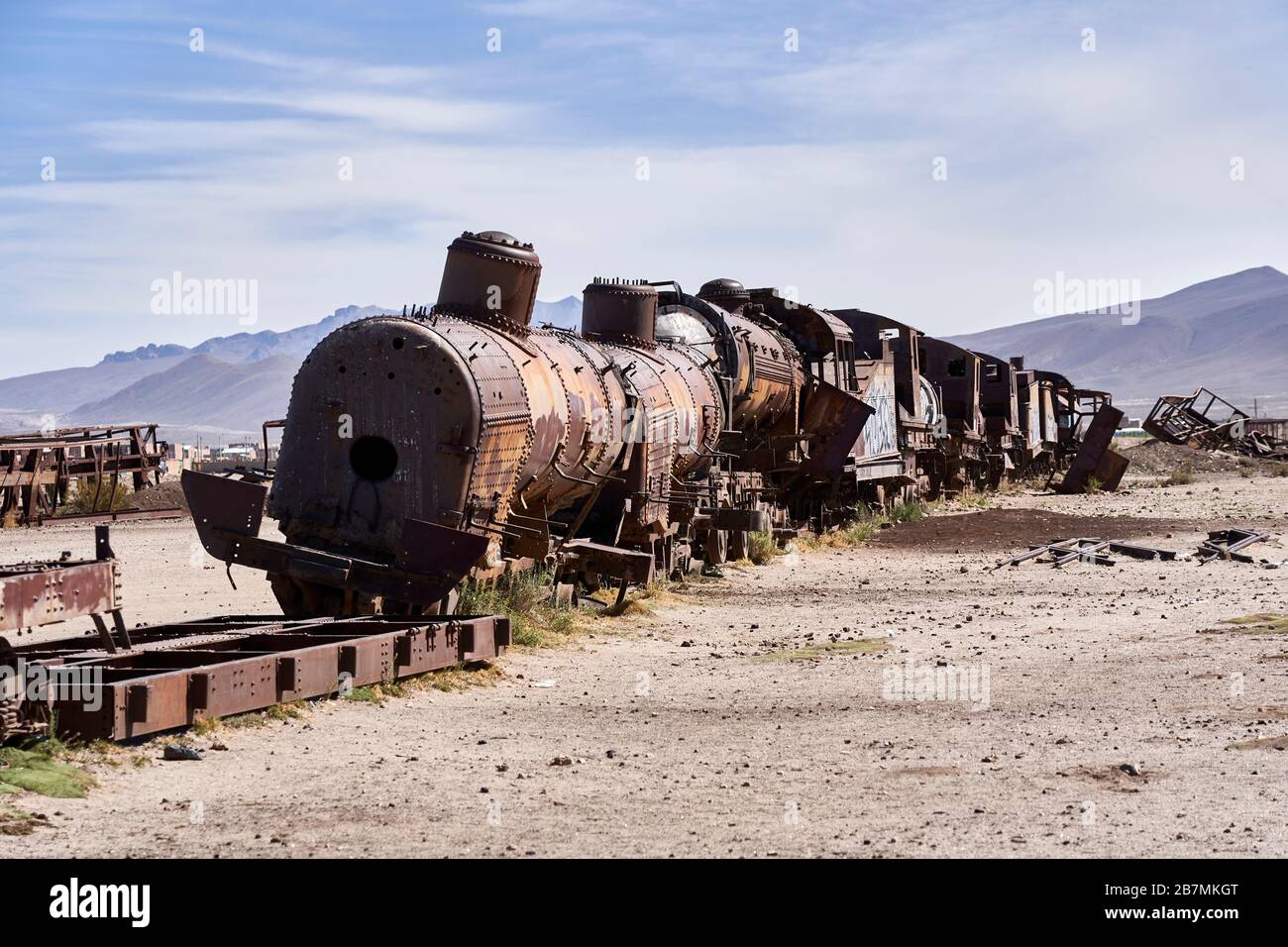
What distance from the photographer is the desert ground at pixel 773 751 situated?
21.4 ft

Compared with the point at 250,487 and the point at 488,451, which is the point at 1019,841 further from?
the point at 250,487

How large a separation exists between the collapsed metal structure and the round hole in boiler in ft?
60.8

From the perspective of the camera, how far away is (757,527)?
1909 cm

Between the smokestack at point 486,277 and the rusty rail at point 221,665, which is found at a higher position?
the smokestack at point 486,277

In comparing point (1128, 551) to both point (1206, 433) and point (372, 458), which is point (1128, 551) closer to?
point (372, 458)

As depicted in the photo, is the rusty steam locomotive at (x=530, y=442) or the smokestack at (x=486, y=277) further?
the smokestack at (x=486, y=277)

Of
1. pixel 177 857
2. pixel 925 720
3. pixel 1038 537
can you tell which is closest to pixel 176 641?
pixel 177 857

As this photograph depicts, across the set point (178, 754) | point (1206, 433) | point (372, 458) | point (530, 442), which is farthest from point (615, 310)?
point (1206, 433)

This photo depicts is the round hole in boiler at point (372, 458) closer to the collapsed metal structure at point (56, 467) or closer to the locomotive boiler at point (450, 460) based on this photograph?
the locomotive boiler at point (450, 460)

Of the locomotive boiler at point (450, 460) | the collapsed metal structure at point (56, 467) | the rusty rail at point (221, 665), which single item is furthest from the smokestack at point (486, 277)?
the collapsed metal structure at point (56, 467)

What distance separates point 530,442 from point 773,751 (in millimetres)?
4789

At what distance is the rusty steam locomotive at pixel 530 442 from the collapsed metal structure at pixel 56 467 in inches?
550

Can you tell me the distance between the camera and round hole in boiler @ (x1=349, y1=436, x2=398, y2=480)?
→ 40.2 feet
